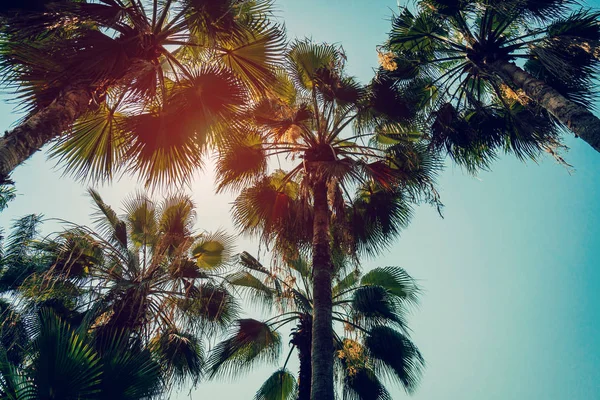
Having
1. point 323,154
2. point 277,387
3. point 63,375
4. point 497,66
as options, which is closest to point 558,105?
point 497,66

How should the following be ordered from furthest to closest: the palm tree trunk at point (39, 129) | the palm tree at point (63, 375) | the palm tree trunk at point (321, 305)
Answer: the palm tree trunk at point (321, 305), the palm tree at point (63, 375), the palm tree trunk at point (39, 129)

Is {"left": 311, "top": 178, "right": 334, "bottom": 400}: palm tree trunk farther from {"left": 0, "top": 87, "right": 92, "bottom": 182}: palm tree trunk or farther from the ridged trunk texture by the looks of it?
{"left": 0, "top": 87, "right": 92, "bottom": 182}: palm tree trunk

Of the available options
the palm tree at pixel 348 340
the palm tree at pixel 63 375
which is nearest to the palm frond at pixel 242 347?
the palm tree at pixel 348 340

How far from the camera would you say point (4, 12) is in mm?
3756

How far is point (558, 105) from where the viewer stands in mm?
5137

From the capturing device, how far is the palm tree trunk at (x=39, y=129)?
10.3 feet

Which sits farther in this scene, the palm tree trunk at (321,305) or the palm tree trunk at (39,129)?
the palm tree trunk at (321,305)

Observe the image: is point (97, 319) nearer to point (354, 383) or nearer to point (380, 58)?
point (354, 383)

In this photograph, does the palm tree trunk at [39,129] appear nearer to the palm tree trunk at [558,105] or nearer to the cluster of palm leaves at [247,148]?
the cluster of palm leaves at [247,148]

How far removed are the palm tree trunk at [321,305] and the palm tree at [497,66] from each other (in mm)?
2544

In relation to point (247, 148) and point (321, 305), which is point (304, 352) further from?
point (247, 148)

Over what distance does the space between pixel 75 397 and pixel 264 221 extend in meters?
4.73

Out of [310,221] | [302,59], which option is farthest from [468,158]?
[302,59]

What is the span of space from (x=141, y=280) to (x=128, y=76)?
Result: 3468 mm
